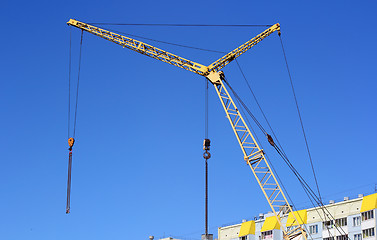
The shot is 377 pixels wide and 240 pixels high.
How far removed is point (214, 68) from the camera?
383 ft

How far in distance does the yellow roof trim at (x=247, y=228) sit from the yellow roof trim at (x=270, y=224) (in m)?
3.57

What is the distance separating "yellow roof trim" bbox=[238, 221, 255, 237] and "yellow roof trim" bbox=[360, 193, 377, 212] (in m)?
33.2

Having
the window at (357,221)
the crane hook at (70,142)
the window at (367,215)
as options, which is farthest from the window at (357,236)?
the crane hook at (70,142)

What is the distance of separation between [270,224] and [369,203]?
2901 cm

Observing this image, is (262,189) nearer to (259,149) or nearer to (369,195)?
(259,149)

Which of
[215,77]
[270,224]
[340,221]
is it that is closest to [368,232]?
[340,221]

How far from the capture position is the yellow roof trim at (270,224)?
15975 centimetres

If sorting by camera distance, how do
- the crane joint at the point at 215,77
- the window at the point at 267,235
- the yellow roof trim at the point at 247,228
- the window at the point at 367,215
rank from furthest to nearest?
the yellow roof trim at the point at 247,228 < the window at the point at 267,235 < the window at the point at 367,215 < the crane joint at the point at 215,77

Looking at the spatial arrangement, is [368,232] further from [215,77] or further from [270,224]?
[215,77]

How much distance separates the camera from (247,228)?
548 feet

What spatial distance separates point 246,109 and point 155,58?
1656 centimetres

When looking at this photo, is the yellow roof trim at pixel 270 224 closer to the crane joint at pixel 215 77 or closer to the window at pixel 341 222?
the window at pixel 341 222

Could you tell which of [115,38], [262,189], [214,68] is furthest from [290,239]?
[115,38]

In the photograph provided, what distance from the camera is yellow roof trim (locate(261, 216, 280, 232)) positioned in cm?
15975
